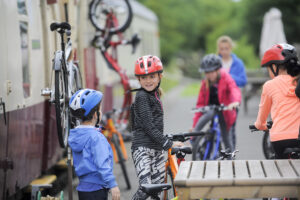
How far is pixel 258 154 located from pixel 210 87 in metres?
3.11

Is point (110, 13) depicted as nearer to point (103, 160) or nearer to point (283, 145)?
point (283, 145)

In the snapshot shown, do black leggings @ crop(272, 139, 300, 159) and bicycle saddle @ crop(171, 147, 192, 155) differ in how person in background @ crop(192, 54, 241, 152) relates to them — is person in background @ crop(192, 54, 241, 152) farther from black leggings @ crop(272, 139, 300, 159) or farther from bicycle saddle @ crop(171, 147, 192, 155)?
bicycle saddle @ crop(171, 147, 192, 155)

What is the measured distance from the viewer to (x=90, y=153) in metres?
4.81

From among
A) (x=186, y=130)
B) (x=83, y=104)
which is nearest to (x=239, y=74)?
(x=83, y=104)

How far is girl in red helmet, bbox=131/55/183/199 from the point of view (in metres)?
5.69

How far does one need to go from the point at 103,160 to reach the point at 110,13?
7.28 meters

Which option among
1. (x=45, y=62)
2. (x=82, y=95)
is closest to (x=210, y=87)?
(x=45, y=62)

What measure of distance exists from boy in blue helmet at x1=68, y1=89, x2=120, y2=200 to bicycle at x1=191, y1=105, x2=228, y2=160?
3.73 m

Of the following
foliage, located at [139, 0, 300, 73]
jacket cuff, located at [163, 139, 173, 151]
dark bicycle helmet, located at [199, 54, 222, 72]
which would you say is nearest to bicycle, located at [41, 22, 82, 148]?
jacket cuff, located at [163, 139, 173, 151]

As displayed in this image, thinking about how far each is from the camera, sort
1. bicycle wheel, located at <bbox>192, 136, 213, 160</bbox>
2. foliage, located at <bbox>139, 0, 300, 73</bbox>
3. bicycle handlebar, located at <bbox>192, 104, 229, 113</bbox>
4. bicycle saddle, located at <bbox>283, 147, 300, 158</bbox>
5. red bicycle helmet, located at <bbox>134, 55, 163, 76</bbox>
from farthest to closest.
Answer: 1. foliage, located at <bbox>139, 0, 300, 73</bbox>
2. bicycle wheel, located at <bbox>192, 136, 213, 160</bbox>
3. bicycle handlebar, located at <bbox>192, 104, 229, 113</bbox>
4. red bicycle helmet, located at <bbox>134, 55, 163, 76</bbox>
5. bicycle saddle, located at <bbox>283, 147, 300, 158</bbox>

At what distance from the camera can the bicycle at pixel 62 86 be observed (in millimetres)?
6273

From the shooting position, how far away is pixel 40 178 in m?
8.52

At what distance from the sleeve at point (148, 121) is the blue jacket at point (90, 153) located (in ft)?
2.62

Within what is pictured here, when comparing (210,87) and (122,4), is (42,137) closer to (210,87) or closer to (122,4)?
(210,87)
